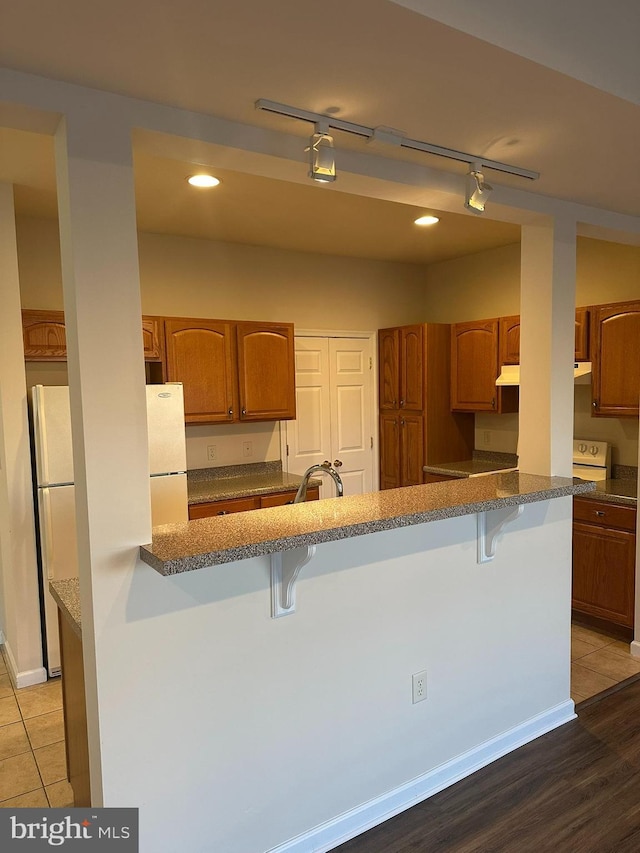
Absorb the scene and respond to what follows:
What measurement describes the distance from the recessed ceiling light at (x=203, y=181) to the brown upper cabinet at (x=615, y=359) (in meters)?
2.52

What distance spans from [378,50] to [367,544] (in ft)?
5.04

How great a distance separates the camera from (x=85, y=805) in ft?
6.63

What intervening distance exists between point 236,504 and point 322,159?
8.52 feet

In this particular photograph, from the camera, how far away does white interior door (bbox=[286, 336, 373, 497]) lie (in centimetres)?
487

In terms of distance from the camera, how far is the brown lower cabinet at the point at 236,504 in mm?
3825

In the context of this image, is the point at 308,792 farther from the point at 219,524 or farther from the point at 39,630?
the point at 39,630

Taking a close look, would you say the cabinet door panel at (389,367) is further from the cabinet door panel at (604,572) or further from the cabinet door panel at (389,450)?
the cabinet door panel at (604,572)

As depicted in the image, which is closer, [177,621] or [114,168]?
[114,168]

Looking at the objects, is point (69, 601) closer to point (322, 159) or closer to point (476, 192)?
point (322, 159)

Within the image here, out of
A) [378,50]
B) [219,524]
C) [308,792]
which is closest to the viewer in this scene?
[378,50]

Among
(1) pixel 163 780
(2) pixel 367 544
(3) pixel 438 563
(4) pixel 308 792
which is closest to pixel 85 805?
(1) pixel 163 780

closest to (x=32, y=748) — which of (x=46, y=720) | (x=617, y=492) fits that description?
(x=46, y=720)

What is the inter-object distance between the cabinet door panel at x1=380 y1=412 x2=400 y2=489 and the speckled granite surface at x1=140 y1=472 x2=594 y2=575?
8.10 feet

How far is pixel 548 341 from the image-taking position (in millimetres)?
2729
